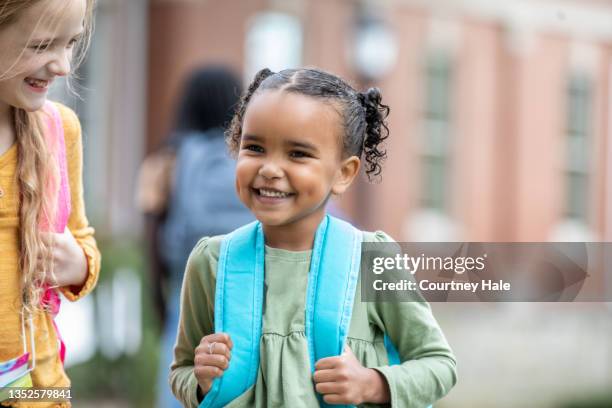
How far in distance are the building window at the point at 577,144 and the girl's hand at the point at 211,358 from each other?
1679 cm

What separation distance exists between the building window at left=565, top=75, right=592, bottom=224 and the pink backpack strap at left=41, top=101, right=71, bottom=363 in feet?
54.3

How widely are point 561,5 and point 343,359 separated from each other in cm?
1684

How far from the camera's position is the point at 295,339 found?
2076mm

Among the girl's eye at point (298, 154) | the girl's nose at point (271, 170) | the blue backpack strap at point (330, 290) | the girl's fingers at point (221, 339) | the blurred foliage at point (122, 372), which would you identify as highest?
the girl's eye at point (298, 154)

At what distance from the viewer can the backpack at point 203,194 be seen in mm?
4215

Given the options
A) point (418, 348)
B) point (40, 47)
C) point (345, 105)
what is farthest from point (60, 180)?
point (418, 348)

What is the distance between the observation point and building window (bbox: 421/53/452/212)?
16.9 metres

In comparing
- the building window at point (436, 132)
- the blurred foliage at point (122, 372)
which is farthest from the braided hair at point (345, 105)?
the building window at point (436, 132)

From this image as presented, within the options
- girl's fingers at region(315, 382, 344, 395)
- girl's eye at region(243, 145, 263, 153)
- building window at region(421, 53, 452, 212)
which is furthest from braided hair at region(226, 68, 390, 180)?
building window at region(421, 53, 452, 212)

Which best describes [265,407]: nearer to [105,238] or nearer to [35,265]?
[35,265]

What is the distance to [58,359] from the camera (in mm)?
2398

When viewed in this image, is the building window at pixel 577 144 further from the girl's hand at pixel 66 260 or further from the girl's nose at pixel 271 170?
the girl's nose at pixel 271 170

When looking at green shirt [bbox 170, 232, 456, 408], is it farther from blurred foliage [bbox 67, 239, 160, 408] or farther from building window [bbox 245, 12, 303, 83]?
building window [bbox 245, 12, 303, 83]

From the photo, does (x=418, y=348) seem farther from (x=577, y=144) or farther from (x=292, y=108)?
(x=577, y=144)
